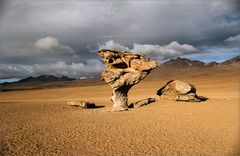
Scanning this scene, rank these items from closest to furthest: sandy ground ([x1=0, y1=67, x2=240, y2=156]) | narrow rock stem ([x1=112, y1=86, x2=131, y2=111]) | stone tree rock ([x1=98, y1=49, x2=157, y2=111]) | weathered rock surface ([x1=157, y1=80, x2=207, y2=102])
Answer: sandy ground ([x1=0, y1=67, x2=240, y2=156]), stone tree rock ([x1=98, y1=49, x2=157, y2=111]), narrow rock stem ([x1=112, y1=86, x2=131, y2=111]), weathered rock surface ([x1=157, y1=80, x2=207, y2=102])

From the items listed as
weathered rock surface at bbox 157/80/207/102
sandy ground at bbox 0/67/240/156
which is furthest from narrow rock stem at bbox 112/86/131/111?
weathered rock surface at bbox 157/80/207/102

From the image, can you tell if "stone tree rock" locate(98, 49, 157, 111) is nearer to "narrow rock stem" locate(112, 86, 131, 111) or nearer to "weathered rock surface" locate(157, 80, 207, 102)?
"narrow rock stem" locate(112, 86, 131, 111)

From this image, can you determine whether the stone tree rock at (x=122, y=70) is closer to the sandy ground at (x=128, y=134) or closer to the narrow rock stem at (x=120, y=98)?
the narrow rock stem at (x=120, y=98)

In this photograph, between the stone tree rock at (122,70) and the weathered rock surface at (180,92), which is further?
the weathered rock surface at (180,92)

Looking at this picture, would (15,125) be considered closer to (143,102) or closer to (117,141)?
(117,141)

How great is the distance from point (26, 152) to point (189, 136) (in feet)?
27.3

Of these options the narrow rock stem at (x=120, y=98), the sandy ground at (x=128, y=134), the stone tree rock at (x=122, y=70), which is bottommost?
the sandy ground at (x=128, y=134)

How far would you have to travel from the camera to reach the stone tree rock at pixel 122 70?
24.4 m

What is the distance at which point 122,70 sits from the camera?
24.8 metres

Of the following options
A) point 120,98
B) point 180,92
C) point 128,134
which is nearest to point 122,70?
point 120,98

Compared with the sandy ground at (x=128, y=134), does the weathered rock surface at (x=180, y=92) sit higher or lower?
higher

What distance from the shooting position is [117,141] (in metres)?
13.0

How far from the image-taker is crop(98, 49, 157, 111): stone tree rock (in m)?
24.4

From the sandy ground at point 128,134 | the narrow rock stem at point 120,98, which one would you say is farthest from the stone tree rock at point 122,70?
the sandy ground at point 128,134
